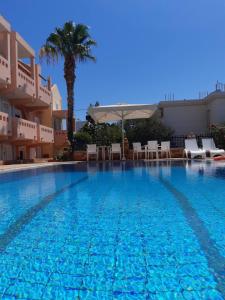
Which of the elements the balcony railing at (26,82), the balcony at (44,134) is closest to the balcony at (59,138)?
the balcony at (44,134)

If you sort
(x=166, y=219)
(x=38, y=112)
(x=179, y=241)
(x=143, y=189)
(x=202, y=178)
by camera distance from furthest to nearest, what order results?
(x=38, y=112) → (x=202, y=178) → (x=143, y=189) → (x=166, y=219) → (x=179, y=241)

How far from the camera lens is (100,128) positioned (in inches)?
1448

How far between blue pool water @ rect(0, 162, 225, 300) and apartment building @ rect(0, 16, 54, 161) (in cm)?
1384

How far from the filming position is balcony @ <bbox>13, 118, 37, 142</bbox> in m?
20.5

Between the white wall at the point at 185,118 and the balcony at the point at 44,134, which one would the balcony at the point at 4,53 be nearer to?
the balcony at the point at 44,134

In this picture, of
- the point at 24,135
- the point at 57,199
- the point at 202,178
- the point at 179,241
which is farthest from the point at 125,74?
the point at 179,241

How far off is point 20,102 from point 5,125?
6.16 meters

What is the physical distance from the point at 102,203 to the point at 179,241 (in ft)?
9.11

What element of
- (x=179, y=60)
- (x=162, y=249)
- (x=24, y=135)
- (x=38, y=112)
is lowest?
(x=162, y=249)

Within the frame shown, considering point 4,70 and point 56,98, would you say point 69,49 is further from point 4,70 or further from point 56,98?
point 56,98

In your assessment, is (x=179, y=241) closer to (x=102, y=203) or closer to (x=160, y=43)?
(x=102, y=203)

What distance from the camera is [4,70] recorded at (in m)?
19.0

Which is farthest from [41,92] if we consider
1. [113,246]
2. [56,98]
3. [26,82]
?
[113,246]

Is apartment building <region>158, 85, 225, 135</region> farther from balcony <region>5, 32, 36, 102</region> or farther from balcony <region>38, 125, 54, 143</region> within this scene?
balcony <region>5, 32, 36, 102</region>
